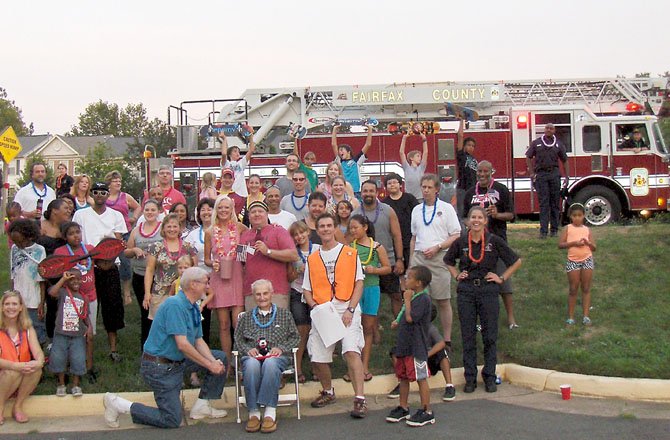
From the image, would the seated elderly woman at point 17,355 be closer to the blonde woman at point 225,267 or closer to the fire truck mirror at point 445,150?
the blonde woman at point 225,267

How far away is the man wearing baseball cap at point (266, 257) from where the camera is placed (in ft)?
26.7

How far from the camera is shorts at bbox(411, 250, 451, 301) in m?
8.79

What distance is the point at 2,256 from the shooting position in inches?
529

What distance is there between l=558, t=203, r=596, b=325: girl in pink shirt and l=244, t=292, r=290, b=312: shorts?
342 cm

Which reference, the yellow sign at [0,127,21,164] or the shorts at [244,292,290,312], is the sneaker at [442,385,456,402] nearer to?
the shorts at [244,292,290,312]

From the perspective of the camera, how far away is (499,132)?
55.2 feet

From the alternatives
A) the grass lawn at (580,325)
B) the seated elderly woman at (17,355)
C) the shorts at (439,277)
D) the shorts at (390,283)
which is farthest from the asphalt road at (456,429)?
the shorts at (390,283)

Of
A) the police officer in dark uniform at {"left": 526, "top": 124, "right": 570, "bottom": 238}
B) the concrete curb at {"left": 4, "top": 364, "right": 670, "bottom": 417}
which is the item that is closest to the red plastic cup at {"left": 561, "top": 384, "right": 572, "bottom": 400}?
the concrete curb at {"left": 4, "top": 364, "right": 670, "bottom": 417}

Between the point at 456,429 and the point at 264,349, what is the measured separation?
5.99ft

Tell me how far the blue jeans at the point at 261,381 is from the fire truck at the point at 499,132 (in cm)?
786

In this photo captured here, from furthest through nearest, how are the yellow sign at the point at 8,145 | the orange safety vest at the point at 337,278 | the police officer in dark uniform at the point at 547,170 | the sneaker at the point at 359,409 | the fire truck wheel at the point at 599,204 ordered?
1. the fire truck wheel at the point at 599,204
2. the yellow sign at the point at 8,145
3. the police officer in dark uniform at the point at 547,170
4. the orange safety vest at the point at 337,278
5. the sneaker at the point at 359,409

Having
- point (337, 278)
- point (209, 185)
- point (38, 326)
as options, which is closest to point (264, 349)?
point (337, 278)

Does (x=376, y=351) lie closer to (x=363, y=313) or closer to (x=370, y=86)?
(x=363, y=313)

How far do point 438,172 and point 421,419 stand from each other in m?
10.1
